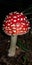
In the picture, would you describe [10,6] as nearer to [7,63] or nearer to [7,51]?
[7,51]

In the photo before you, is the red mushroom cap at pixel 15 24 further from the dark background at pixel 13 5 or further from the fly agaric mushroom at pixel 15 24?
the dark background at pixel 13 5

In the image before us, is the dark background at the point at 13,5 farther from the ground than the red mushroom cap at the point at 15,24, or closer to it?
farther from the ground

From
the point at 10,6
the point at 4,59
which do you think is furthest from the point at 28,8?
the point at 4,59

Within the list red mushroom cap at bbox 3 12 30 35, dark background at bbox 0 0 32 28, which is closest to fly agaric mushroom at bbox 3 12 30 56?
red mushroom cap at bbox 3 12 30 35

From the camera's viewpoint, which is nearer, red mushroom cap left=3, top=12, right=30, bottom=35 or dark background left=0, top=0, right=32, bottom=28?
red mushroom cap left=3, top=12, right=30, bottom=35

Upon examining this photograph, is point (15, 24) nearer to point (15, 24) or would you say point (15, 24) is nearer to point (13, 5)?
point (15, 24)

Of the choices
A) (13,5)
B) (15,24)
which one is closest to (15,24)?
(15,24)

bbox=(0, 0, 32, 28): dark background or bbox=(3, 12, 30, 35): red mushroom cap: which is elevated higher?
bbox=(0, 0, 32, 28): dark background

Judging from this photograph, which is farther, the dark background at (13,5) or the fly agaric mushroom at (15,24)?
the dark background at (13,5)

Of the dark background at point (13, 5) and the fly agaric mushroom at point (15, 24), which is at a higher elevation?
the dark background at point (13, 5)

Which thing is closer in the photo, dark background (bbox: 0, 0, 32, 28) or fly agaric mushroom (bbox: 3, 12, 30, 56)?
fly agaric mushroom (bbox: 3, 12, 30, 56)

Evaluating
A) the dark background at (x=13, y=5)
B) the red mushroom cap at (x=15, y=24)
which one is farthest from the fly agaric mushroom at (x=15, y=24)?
the dark background at (x=13, y=5)

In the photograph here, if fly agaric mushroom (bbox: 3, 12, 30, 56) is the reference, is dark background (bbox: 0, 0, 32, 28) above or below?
above

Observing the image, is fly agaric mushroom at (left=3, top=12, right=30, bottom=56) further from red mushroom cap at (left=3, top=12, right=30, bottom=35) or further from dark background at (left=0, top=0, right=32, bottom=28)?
dark background at (left=0, top=0, right=32, bottom=28)
